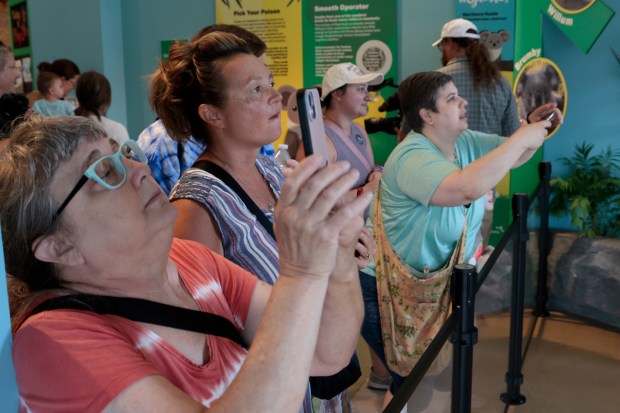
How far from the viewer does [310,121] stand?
0.91 metres

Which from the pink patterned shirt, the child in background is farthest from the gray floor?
the child in background

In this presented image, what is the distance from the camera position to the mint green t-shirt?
243 centimetres

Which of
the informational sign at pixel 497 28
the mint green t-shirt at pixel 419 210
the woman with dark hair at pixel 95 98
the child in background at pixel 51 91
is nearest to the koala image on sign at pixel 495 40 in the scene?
the informational sign at pixel 497 28

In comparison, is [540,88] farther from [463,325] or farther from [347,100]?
[463,325]

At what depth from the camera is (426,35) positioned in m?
5.14

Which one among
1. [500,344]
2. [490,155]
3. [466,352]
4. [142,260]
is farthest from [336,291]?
[500,344]

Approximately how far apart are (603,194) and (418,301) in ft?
9.53

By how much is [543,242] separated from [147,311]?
4.08m

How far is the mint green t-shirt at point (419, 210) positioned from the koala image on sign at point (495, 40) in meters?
2.63

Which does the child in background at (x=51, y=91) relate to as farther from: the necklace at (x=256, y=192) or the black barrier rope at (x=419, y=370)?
the black barrier rope at (x=419, y=370)

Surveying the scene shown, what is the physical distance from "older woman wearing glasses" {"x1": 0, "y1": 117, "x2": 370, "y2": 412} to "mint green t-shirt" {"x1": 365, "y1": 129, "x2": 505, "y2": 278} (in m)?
1.23

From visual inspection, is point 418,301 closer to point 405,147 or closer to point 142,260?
point 405,147

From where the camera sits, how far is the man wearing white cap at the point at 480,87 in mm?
3965

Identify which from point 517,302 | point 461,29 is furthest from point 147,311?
point 461,29
